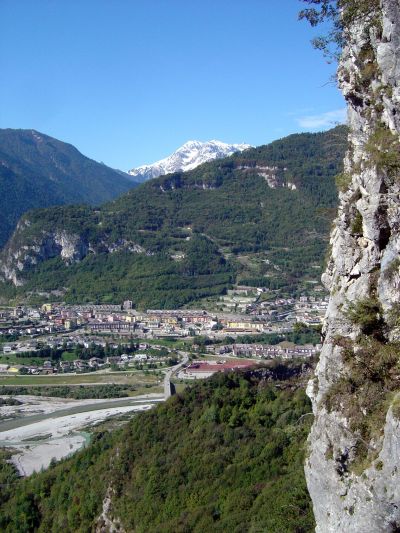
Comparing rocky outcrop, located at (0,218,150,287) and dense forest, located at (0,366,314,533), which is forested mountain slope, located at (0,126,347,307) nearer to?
rocky outcrop, located at (0,218,150,287)

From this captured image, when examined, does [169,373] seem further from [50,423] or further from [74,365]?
[50,423]

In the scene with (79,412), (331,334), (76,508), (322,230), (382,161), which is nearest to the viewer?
(382,161)

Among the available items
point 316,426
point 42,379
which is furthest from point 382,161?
point 42,379

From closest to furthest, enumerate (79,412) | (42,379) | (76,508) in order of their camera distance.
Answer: (76,508), (79,412), (42,379)

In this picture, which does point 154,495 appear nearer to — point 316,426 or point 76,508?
point 76,508

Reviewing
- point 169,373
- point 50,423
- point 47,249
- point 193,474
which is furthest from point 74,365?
point 47,249

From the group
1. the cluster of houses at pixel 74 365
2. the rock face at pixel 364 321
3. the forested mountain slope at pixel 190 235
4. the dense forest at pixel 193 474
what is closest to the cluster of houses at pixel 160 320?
the forested mountain slope at pixel 190 235
